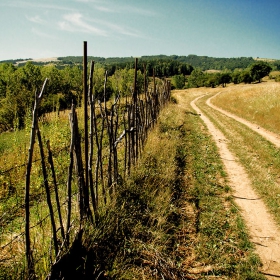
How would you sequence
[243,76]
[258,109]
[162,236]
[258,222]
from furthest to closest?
[243,76] < [258,109] < [258,222] < [162,236]

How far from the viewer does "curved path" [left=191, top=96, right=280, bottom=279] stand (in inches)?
128

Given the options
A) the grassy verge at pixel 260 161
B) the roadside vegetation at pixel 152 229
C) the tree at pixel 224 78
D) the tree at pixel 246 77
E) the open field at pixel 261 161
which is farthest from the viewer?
the tree at pixel 224 78

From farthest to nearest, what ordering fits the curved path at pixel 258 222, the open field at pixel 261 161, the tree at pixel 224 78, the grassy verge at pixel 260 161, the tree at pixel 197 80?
the tree at pixel 197 80, the tree at pixel 224 78, the grassy verge at pixel 260 161, the open field at pixel 261 161, the curved path at pixel 258 222

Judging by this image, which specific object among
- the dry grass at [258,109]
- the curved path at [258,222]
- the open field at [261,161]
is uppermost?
the dry grass at [258,109]

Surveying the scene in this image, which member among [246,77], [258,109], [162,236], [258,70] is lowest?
[162,236]

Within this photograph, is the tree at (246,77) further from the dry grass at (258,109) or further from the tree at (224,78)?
the dry grass at (258,109)

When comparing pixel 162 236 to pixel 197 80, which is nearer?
pixel 162 236

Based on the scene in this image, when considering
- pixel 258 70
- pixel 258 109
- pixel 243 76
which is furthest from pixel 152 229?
pixel 243 76

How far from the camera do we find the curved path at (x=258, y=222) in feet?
10.7

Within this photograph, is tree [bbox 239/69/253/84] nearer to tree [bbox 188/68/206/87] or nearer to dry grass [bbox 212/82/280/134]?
tree [bbox 188/68/206/87]

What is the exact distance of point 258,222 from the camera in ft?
13.8

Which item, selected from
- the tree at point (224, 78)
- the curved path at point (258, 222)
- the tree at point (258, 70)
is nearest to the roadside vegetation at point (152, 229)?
the curved path at point (258, 222)

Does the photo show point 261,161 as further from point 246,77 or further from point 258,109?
point 246,77

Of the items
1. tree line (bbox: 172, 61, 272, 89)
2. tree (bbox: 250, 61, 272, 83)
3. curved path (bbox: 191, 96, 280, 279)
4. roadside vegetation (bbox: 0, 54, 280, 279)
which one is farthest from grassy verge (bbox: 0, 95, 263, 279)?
tree line (bbox: 172, 61, 272, 89)
